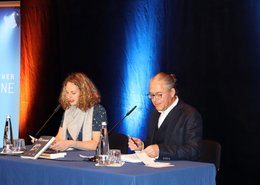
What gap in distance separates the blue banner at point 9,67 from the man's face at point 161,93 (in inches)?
127

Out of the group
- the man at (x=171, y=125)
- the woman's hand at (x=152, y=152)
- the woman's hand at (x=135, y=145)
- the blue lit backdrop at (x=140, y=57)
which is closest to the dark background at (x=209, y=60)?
the blue lit backdrop at (x=140, y=57)

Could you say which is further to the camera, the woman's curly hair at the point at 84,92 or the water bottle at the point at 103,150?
the woman's curly hair at the point at 84,92

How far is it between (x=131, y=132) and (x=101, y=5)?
1428 mm

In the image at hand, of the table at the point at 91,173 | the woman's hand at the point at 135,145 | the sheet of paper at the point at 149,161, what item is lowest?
the table at the point at 91,173

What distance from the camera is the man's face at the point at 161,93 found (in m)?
3.75

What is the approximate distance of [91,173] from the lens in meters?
3.01

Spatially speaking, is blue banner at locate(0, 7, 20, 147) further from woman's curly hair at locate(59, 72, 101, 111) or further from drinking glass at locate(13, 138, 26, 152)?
drinking glass at locate(13, 138, 26, 152)

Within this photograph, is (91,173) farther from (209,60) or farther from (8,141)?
(209,60)

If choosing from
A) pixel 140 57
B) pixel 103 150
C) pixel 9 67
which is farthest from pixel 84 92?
pixel 9 67

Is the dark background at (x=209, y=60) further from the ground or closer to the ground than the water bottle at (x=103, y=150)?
further from the ground

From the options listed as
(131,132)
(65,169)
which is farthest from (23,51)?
(65,169)

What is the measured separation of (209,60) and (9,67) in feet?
8.88

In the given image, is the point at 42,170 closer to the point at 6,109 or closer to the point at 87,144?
the point at 87,144

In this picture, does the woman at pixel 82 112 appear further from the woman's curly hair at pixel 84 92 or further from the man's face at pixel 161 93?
the man's face at pixel 161 93
